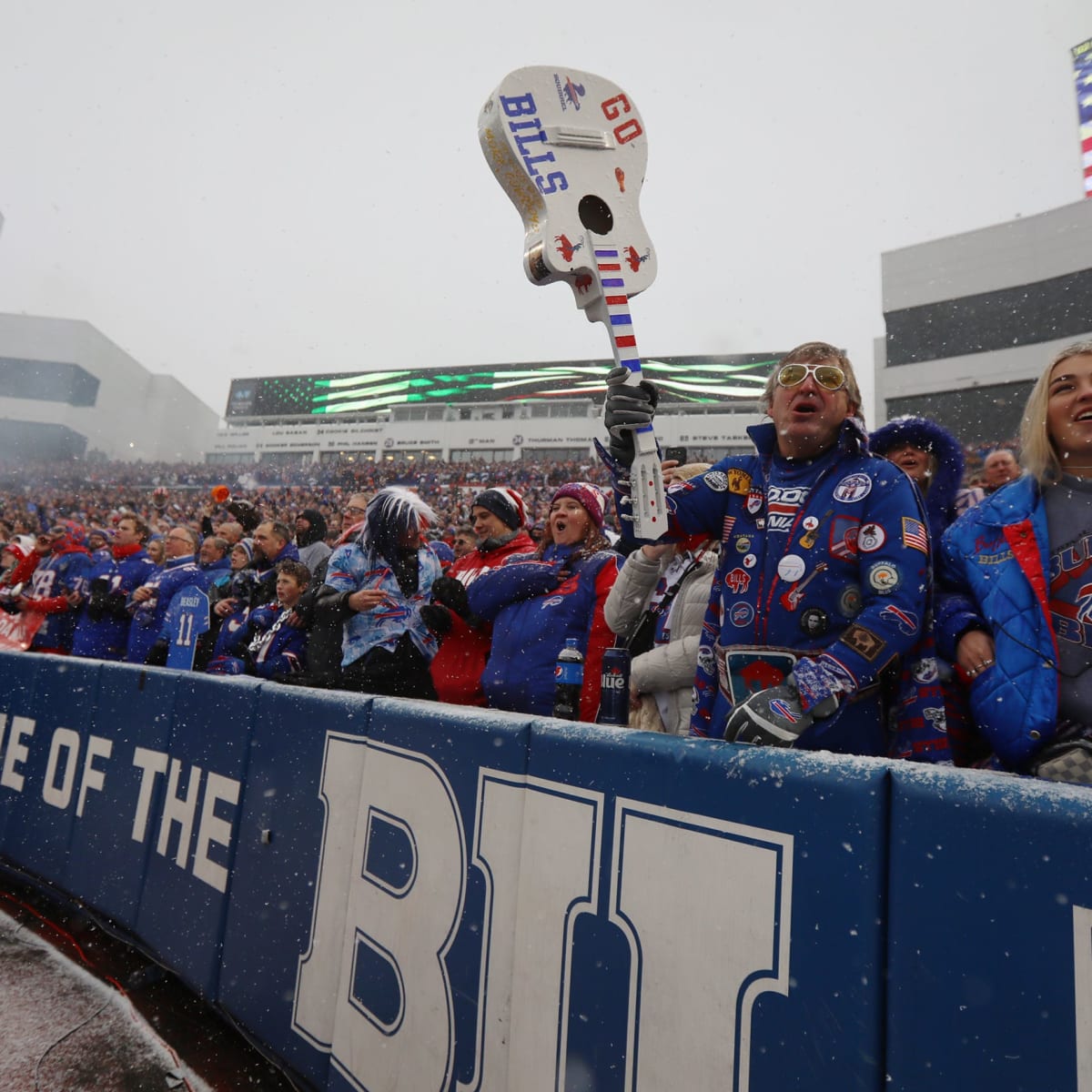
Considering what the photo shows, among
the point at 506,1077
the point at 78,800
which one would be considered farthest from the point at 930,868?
the point at 78,800

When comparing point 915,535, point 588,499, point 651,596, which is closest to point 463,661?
point 588,499

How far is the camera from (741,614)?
1.93 m

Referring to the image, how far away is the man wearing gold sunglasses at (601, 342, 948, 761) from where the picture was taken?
1.65 meters

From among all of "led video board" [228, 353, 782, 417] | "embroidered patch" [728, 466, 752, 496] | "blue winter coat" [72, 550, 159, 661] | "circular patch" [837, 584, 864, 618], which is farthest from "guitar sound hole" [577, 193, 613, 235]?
"led video board" [228, 353, 782, 417]

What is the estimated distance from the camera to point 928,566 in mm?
1800

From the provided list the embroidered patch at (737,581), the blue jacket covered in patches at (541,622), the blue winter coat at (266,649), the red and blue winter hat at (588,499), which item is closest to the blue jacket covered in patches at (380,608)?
the blue jacket covered in patches at (541,622)

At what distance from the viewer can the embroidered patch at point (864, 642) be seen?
1.65m

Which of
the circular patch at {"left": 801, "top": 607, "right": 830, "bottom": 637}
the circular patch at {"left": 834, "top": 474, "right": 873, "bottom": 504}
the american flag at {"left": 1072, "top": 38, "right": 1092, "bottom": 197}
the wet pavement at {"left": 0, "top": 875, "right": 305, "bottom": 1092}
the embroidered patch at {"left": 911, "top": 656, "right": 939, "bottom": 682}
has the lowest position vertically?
the wet pavement at {"left": 0, "top": 875, "right": 305, "bottom": 1092}

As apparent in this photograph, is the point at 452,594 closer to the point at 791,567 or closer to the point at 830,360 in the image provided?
the point at 791,567

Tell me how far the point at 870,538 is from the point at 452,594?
1.88 metres

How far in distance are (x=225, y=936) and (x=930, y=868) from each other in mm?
2404

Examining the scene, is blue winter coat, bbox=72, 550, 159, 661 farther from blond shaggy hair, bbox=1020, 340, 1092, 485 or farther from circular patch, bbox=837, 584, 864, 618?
blond shaggy hair, bbox=1020, 340, 1092, 485

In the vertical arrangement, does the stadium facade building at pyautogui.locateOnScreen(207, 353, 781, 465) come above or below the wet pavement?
above

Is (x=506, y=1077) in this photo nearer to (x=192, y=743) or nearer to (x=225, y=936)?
(x=225, y=936)
